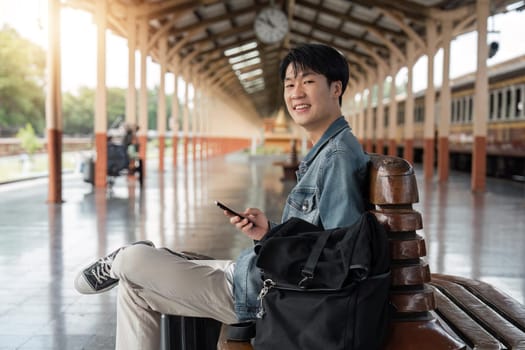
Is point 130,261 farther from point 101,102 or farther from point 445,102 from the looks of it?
point 445,102

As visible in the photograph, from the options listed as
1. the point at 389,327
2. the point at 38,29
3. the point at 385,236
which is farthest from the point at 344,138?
the point at 38,29

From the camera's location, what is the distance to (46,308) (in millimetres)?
3766

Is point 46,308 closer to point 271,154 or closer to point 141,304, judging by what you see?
point 141,304

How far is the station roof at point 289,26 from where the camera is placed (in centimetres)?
1562

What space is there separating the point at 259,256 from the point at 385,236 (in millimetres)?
341

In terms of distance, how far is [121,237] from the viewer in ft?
21.3

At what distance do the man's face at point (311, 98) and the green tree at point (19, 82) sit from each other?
3456 cm

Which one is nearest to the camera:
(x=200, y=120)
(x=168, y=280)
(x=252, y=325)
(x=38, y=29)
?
(x=252, y=325)

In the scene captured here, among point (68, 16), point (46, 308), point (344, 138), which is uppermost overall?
point (68, 16)

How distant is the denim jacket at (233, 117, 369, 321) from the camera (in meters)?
1.78

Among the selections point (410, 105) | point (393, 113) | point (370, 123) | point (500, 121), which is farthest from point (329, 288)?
point (370, 123)

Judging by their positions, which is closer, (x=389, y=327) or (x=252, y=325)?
(x=389, y=327)

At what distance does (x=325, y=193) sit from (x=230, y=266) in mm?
490

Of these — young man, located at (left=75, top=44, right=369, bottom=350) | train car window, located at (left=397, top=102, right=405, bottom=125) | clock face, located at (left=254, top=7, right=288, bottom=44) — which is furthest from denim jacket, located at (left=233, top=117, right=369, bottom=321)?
train car window, located at (left=397, top=102, right=405, bottom=125)
